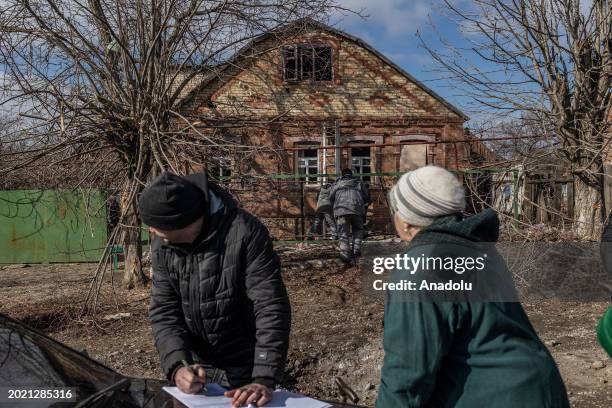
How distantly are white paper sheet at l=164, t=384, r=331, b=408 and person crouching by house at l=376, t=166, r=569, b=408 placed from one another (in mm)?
579

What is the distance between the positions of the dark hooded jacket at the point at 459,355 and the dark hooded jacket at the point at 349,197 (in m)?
8.55

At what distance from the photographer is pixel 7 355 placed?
88.7 inches

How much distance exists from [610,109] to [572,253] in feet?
7.11

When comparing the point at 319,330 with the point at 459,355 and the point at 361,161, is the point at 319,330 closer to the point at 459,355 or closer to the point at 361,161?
the point at 459,355

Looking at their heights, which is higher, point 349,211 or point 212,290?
point 212,290

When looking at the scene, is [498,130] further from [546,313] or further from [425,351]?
[425,351]

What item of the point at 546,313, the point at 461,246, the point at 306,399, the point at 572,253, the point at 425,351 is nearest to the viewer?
the point at 425,351

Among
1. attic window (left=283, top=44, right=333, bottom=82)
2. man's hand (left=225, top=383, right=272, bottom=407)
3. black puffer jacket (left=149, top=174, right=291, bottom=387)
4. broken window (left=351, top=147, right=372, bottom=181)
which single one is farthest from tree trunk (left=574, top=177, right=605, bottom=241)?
broken window (left=351, top=147, right=372, bottom=181)

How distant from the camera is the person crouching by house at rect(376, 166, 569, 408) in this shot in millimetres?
1547

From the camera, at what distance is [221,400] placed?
2115 millimetres

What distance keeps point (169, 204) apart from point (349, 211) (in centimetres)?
815

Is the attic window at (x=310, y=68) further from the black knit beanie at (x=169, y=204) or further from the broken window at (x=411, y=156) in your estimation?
the black knit beanie at (x=169, y=204)

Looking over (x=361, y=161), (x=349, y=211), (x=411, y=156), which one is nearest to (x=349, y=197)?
(x=349, y=211)

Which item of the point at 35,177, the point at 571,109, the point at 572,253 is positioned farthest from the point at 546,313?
the point at 35,177
